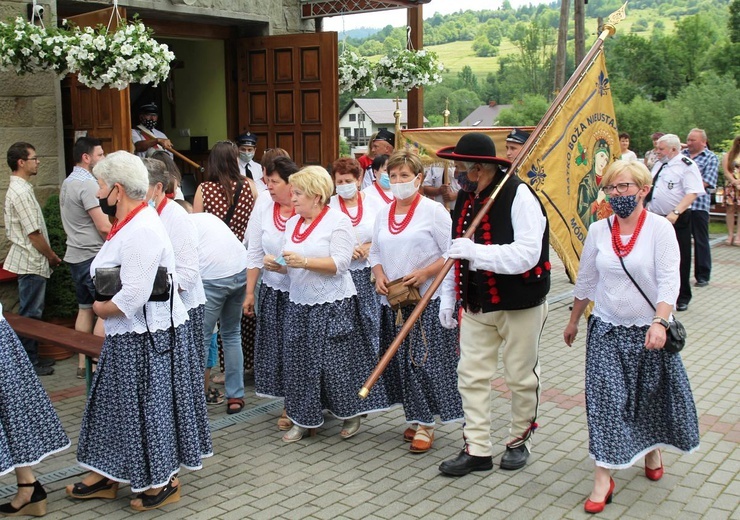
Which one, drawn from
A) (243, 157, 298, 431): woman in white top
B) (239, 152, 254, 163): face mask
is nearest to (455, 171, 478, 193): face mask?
(243, 157, 298, 431): woman in white top

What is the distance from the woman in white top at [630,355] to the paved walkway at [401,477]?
1.11ft

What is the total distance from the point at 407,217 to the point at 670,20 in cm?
11756

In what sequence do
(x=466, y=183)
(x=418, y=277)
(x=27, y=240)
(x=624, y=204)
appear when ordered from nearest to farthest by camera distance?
1. (x=624, y=204)
2. (x=466, y=183)
3. (x=418, y=277)
4. (x=27, y=240)

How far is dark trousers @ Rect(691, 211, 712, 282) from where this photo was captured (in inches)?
446

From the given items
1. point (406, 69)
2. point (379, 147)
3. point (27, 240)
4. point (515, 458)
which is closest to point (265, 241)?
point (515, 458)

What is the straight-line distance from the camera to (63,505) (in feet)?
15.5

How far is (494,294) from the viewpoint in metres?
4.79

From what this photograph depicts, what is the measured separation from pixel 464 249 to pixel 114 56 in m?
4.00

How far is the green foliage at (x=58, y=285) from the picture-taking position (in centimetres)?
766

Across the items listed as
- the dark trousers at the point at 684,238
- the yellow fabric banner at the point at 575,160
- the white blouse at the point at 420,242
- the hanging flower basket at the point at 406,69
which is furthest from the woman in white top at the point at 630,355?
the hanging flower basket at the point at 406,69

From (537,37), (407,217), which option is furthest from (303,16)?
(537,37)

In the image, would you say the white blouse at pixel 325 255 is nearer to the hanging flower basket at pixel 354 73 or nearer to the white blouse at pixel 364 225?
the white blouse at pixel 364 225

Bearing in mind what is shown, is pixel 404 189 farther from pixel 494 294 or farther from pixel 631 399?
pixel 631 399

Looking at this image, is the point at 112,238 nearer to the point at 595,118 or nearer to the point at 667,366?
the point at 667,366
